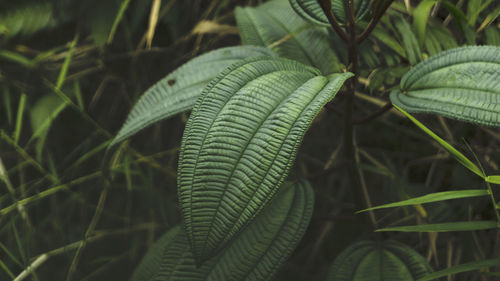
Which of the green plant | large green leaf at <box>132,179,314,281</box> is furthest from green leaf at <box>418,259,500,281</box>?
large green leaf at <box>132,179,314,281</box>

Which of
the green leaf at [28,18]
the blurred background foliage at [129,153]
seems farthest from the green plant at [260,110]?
the green leaf at [28,18]

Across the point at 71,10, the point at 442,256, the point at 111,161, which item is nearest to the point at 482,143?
the point at 442,256

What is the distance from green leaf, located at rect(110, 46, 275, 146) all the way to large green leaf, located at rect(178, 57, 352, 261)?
0.41ft

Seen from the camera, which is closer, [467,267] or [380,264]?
[467,267]

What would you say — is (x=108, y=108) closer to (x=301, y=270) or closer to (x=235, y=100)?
(x=301, y=270)

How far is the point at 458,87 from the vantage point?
628 millimetres

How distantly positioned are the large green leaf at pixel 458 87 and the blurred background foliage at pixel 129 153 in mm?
211

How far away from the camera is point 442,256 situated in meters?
0.97

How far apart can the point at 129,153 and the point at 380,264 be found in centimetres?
68

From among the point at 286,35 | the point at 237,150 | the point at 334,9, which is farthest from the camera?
the point at 286,35

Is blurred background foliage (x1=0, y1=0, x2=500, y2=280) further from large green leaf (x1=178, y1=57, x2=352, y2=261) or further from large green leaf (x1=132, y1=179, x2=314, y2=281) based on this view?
large green leaf (x1=178, y1=57, x2=352, y2=261)

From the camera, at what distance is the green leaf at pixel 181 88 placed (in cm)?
72

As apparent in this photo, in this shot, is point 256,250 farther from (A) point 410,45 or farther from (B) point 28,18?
(B) point 28,18

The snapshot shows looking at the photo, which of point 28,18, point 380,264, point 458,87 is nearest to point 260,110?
point 458,87
